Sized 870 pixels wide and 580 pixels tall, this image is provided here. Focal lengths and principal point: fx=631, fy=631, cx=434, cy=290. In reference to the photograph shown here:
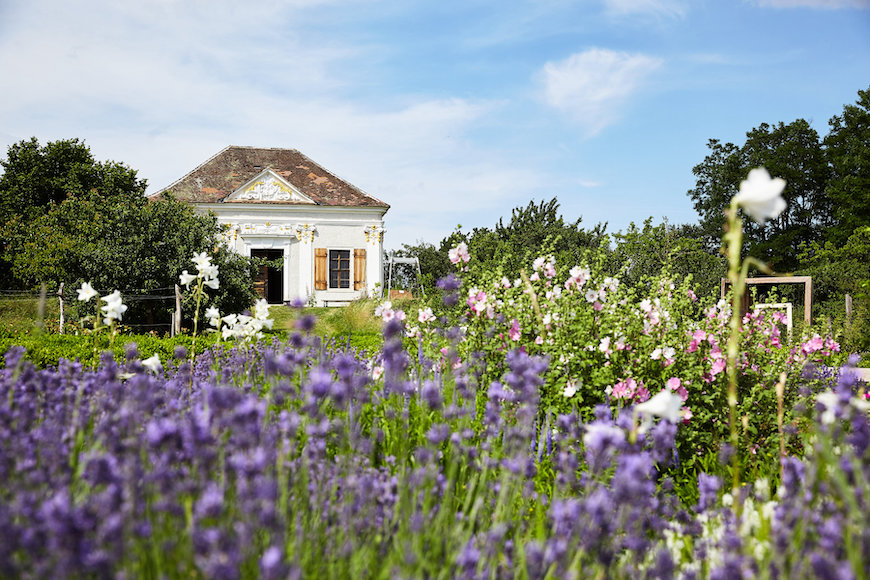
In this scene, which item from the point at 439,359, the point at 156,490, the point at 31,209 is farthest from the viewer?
the point at 31,209

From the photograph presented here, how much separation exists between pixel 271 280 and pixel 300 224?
8.65 feet

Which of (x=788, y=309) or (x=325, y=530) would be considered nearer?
(x=325, y=530)

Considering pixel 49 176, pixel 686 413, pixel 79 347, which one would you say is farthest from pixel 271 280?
pixel 686 413

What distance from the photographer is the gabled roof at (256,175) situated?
19922 mm

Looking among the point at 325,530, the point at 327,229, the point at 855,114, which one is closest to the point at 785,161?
the point at 855,114

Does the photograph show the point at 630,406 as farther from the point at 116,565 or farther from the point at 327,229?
the point at 327,229

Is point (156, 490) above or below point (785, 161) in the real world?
below

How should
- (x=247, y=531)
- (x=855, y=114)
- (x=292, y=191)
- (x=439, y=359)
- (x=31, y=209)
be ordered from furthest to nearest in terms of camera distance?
(x=855, y=114), (x=31, y=209), (x=292, y=191), (x=439, y=359), (x=247, y=531)

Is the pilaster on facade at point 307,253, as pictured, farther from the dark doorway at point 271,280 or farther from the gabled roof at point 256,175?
the gabled roof at point 256,175

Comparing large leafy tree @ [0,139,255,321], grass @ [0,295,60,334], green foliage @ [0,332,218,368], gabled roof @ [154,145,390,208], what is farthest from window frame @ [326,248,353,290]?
green foliage @ [0,332,218,368]

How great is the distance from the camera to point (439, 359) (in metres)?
4.23

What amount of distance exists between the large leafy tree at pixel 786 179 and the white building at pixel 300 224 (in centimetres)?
1746

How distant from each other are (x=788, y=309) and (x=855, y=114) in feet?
68.9

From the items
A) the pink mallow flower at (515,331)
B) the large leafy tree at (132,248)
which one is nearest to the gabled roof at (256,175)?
the large leafy tree at (132,248)
